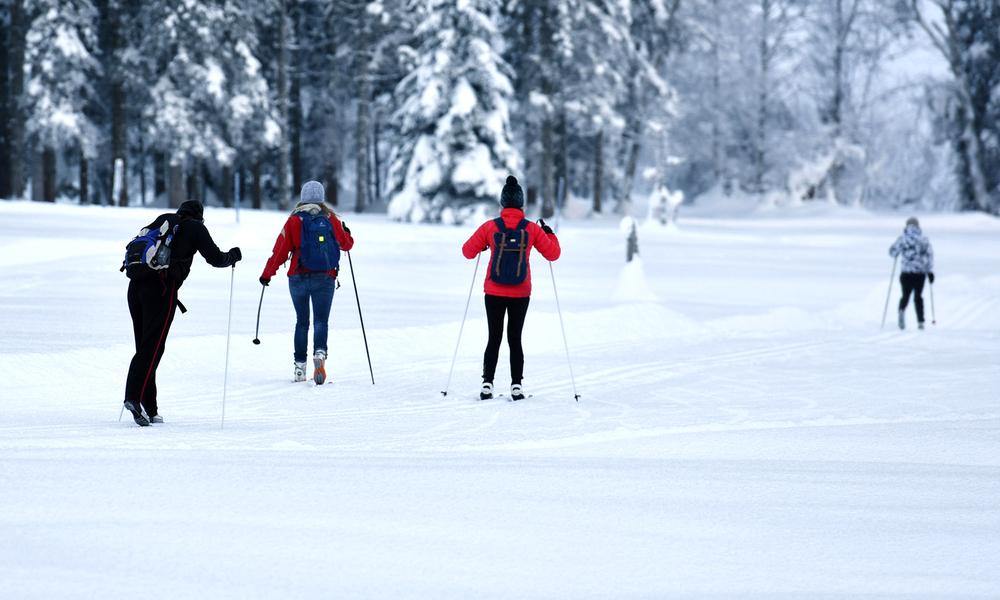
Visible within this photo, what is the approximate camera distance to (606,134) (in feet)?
159

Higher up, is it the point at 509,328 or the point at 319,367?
the point at 509,328

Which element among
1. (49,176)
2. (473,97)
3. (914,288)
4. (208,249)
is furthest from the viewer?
(49,176)

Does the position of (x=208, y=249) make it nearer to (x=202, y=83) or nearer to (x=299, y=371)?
(x=299, y=371)

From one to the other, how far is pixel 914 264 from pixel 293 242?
447 inches

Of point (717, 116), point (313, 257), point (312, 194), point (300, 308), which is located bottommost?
point (300, 308)

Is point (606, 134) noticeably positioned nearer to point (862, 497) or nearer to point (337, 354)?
point (337, 354)

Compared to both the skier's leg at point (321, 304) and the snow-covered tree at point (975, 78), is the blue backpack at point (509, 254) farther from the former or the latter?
the snow-covered tree at point (975, 78)

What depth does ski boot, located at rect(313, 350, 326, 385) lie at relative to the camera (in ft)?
35.8

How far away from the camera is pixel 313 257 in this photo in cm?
1068

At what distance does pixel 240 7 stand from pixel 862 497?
37.6m

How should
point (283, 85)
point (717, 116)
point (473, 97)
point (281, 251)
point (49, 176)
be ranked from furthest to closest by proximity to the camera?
point (717, 116) → point (283, 85) → point (49, 176) → point (473, 97) → point (281, 251)

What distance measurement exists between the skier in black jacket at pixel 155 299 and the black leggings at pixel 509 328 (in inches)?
105

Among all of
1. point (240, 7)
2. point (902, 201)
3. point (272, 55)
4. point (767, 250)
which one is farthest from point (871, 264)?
point (902, 201)

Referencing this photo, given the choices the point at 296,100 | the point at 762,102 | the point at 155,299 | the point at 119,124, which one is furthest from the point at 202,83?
the point at 762,102
